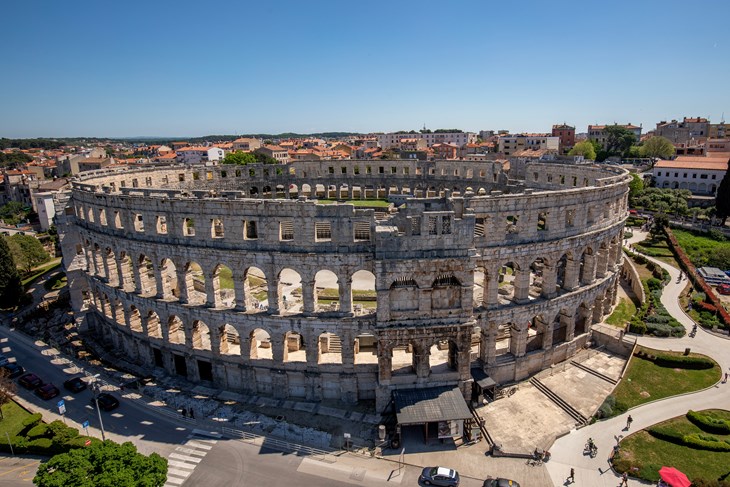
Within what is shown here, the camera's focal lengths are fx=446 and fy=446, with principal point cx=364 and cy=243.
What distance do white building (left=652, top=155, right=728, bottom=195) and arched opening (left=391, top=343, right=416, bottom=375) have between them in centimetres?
9865

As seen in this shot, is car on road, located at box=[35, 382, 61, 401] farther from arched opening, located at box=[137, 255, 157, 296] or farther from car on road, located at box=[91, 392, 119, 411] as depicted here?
arched opening, located at box=[137, 255, 157, 296]

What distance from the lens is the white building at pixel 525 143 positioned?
472 feet

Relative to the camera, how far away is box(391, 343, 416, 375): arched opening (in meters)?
35.1

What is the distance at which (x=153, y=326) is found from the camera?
41719 millimetres

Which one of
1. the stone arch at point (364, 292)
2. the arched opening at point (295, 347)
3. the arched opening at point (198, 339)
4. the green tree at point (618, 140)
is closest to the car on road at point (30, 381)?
the arched opening at point (198, 339)

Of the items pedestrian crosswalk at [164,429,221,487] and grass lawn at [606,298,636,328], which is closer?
pedestrian crosswalk at [164,429,221,487]

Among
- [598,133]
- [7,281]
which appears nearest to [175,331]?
[7,281]

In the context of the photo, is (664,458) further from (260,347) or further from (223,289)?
(223,289)

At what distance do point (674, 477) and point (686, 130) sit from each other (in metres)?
180

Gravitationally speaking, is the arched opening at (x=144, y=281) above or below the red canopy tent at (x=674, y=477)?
above

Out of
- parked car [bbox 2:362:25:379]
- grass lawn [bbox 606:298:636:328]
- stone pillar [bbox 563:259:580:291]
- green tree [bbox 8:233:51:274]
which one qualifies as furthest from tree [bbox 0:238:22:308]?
grass lawn [bbox 606:298:636:328]

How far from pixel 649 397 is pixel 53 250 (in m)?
94.1

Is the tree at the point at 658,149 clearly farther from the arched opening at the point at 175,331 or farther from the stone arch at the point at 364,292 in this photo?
the arched opening at the point at 175,331

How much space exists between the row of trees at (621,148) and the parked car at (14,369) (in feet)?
409
